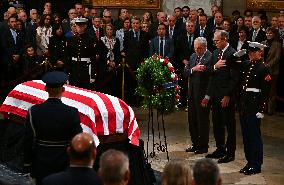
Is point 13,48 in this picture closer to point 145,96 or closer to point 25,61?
point 25,61

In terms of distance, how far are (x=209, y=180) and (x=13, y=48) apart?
9046 millimetres

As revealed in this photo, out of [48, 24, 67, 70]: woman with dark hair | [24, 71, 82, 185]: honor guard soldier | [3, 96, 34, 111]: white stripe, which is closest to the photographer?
[24, 71, 82, 185]: honor guard soldier

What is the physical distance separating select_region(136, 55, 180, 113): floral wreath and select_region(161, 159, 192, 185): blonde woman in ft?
14.3

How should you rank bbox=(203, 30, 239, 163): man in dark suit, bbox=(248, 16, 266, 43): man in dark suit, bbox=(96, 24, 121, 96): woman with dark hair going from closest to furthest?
bbox=(203, 30, 239, 163): man in dark suit, bbox=(248, 16, 266, 43): man in dark suit, bbox=(96, 24, 121, 96): woman with dark hair

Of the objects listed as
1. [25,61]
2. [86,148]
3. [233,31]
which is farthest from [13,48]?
[86,148]

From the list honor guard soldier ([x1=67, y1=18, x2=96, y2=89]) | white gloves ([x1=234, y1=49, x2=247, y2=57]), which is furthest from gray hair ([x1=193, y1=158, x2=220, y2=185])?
honor guard soldier ([x1=67, y1=18, x2=96, y2=89])

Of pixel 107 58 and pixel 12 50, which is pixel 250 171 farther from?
pixel 12 50

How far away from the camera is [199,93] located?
9211 millimetres

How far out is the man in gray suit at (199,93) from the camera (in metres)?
9.08

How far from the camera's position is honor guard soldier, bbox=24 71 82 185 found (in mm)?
5648

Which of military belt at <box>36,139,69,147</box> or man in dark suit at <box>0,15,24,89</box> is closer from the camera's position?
military belt at <box>36,139,69,147</box>

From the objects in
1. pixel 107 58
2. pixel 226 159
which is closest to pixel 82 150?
pixel 226 159

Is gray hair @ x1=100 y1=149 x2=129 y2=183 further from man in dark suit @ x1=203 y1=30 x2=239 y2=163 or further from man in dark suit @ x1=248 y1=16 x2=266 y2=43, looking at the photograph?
man in dark suit @ x1=248 y1=16 x2=266 y2=43

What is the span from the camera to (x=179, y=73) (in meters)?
12.7
